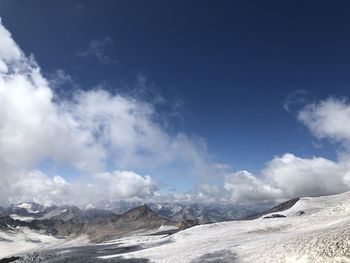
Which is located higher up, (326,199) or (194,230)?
(326,199)

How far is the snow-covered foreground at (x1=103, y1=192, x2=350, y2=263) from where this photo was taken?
1529 inches

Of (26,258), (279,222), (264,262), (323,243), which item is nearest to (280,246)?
(264,262)

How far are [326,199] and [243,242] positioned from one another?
233 ft

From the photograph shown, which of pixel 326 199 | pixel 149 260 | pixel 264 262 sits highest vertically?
pixel 326 199

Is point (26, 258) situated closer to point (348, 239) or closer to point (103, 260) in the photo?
point (103, 260)

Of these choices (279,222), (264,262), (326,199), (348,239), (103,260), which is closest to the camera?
(348,239)

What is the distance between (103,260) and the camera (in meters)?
60.8

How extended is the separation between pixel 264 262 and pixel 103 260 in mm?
26902

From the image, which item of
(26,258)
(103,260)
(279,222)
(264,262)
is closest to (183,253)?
(103,260)

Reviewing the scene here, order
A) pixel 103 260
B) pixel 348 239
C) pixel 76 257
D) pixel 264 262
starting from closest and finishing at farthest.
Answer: pixel 348 239, pixel 264 262, pixel 103 260, pixel 76 257

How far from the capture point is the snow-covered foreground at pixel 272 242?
38834mm

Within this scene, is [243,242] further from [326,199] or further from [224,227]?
[326,199]

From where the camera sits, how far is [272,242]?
169 ft

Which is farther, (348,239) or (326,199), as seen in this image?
(326,199)
